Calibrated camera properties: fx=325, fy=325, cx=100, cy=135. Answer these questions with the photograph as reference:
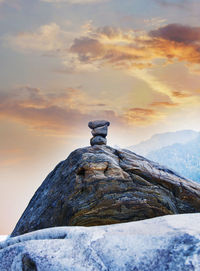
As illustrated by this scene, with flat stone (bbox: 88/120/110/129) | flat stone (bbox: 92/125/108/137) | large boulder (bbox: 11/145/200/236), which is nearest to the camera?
large boulder (bbox: 11/145/200/236)

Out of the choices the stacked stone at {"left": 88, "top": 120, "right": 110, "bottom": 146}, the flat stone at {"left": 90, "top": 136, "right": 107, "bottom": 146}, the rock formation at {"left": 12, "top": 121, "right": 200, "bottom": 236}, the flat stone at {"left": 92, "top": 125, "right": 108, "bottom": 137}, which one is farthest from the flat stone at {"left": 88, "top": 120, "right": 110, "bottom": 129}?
the rock formation at {"left": 12, "top": 121, "right": 200, "bottom": 236}

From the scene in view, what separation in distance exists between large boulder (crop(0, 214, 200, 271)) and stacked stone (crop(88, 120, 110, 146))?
46.2 ft

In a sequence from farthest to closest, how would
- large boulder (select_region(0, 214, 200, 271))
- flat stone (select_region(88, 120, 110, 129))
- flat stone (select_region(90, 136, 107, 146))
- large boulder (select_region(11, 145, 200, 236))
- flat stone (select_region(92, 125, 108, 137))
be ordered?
flat stone (select_region(88, 120, 110, 129)) → flat stone (select_region(92, 125, 108, 137)) → flat stone (select_region(90, 136, 107, 146)) → large boulder (select_region(11, 145, 200, 236)) → large boulder (select_region(0, 214, 200, 271))

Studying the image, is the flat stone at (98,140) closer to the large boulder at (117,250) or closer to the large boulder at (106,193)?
the large boulder at (106,193)

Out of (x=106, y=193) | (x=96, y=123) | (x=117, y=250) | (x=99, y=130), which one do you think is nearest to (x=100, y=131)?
(x=99, y=130)

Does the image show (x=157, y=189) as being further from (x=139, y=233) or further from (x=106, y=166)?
(x=139, y=233)

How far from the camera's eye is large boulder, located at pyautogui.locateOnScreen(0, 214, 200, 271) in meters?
5.27

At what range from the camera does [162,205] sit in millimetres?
14805

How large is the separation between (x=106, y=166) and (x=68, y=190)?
2084 mm

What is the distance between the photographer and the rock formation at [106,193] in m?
13.8

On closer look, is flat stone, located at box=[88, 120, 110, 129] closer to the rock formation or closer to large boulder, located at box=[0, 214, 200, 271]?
the rock formation

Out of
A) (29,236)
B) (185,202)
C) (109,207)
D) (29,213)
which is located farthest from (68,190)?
(29,236)

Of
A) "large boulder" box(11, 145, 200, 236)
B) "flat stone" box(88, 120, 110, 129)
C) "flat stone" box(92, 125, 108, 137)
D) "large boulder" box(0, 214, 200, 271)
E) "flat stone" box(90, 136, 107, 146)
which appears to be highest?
"flat stone" box(88, 120, 110, 129)

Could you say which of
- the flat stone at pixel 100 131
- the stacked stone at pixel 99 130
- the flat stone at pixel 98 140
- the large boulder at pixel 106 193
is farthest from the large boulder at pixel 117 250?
the flat stone at pixel 100 131
